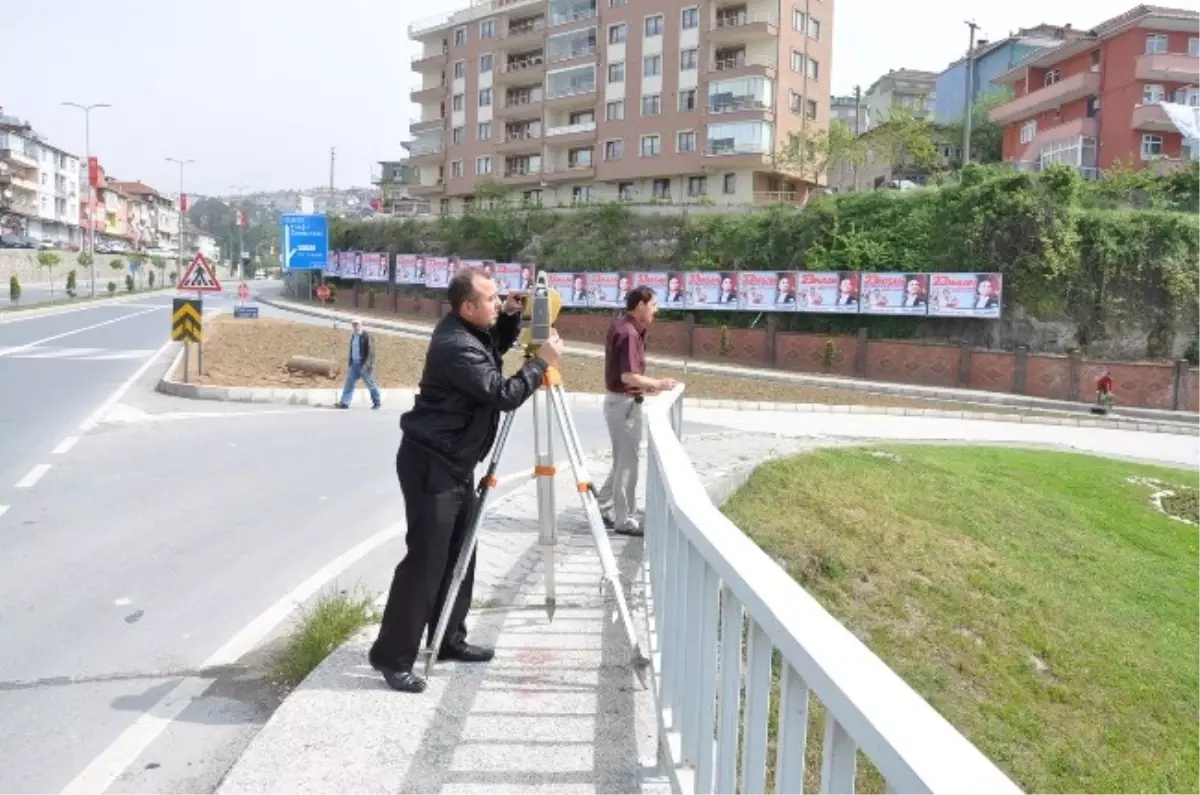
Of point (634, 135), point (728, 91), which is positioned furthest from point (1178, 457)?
point (634, 135)

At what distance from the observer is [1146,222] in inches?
1366

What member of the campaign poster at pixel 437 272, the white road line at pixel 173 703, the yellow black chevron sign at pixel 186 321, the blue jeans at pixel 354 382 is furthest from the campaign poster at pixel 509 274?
the white road line at pixel 173 703

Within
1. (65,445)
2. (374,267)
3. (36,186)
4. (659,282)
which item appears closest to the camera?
(65,445)

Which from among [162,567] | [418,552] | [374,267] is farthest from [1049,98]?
[418,552]

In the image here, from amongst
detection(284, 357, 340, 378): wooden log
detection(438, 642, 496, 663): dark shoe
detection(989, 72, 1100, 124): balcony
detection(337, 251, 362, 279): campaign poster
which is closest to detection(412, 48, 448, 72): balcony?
detection(337, 251, 362, 279): campaign poster

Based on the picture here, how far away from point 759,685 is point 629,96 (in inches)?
2287

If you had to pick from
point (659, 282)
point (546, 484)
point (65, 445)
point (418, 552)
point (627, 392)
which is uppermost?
point (659, 282)

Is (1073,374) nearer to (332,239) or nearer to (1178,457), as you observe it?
(1178,457)

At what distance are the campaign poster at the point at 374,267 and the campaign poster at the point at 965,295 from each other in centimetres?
3141

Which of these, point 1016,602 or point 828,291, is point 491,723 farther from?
point 828,291

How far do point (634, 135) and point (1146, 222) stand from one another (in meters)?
29.6

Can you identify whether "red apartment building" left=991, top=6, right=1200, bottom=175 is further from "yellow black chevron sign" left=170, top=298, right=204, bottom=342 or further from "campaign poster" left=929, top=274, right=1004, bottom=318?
"yellow black chevron sign" left=170, top=298, right=204, bottom=342

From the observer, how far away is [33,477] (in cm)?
930

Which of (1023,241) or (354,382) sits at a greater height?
(1023,241)
